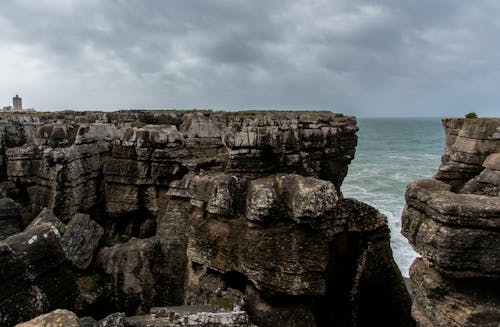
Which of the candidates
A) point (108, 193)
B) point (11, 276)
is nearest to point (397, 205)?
point (108, 193)

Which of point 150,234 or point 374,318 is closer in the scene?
point 374,318

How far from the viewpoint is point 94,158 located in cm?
1438

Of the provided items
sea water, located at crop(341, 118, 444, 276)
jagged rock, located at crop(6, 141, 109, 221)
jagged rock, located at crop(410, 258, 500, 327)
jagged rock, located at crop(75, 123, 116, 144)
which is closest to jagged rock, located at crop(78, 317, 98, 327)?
jagged rock, located at crop(410, 258, 500, 327)

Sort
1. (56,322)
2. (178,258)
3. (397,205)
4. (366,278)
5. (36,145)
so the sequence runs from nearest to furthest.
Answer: (56,322) < (366,278) < (178,258) < (36,145) < (397,205)

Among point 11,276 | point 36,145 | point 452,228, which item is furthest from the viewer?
point 36,145

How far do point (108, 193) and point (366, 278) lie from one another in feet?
35.3

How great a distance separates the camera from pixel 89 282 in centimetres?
1062

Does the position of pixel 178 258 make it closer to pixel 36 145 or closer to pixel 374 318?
pixel 374 318

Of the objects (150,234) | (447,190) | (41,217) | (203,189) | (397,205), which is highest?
(447,190)

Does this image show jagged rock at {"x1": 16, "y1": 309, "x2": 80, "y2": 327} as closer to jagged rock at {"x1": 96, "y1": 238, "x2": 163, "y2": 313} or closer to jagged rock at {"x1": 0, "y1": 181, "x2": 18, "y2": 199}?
jagged rock at {"x1": 96, "y1": 238, "x2": 163, "y2": 313}

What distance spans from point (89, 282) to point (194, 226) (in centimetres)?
414

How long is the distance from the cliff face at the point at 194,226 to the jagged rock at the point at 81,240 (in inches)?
1.5

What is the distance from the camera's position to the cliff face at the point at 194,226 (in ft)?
25.7

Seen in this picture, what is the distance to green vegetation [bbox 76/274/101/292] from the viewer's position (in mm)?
10359
